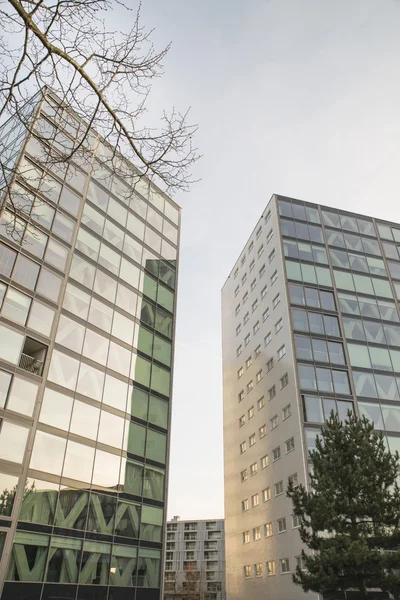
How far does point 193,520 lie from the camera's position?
11638cm

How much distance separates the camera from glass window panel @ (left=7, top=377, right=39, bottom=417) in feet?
67.1

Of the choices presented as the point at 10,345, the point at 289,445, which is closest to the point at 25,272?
the point at 10,345

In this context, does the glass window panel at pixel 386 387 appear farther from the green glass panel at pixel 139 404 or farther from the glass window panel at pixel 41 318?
the glass window panel at pixel 41 318

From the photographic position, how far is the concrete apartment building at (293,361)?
3170 centimetres

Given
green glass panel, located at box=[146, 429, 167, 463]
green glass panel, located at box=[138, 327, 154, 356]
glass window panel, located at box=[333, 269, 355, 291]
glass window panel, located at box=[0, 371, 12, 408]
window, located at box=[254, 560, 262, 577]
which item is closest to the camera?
glass window panel, located at box=[0, 371, 12, 408]

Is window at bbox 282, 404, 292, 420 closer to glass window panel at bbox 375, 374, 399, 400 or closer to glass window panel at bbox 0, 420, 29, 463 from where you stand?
glass window panel at bbox 375, 374, 399, 400

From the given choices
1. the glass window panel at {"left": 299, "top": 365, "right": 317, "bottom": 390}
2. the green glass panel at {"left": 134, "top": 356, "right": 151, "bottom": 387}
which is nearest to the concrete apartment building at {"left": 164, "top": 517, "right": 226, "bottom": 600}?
the glass window panel at {"left": 299, "top": 365, "right": 317, "bottom": 390}

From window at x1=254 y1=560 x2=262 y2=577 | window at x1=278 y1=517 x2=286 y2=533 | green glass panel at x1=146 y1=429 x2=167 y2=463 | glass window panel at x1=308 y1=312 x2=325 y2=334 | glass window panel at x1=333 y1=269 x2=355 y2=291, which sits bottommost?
window at x1=254 y1=560 x2=262 y2=577

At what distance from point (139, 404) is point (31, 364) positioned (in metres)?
7.71

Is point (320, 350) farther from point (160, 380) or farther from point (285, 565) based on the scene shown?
point (285, 565)

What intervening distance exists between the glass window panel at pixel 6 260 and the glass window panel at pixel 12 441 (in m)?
7.49

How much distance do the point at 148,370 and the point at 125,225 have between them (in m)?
10.9

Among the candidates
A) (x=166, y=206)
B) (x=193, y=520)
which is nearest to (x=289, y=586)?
(x=166, y=206)

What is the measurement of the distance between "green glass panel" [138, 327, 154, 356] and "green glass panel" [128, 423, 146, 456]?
515 cm
